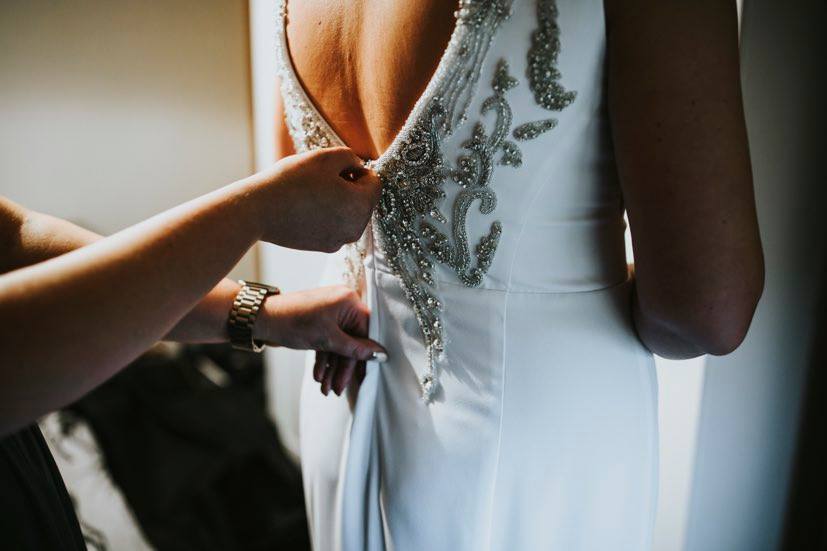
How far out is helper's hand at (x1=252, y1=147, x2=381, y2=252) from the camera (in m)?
0.53

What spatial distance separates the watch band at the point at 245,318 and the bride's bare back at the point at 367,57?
238mm

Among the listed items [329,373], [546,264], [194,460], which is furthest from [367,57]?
[194,460]

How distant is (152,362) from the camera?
6.81 ft

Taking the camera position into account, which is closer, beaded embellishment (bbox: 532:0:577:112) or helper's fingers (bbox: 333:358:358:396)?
beaded embellishment (bbox: 532:0:577:112)

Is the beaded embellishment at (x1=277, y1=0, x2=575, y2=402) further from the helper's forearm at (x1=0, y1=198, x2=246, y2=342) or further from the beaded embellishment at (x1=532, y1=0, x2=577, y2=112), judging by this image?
the helper's forearm at (x1=0, y1=198, x2=246, y2=342)

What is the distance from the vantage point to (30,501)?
57 centimetres

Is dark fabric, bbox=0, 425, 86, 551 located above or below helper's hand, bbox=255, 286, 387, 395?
below

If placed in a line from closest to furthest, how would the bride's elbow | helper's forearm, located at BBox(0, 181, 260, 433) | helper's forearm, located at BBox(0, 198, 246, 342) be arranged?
helper's forearm, located at BBox(0, 181, 260, 433) → the bride's elbow → helper's forearm, located at BBox(0, 198, 246, 342)

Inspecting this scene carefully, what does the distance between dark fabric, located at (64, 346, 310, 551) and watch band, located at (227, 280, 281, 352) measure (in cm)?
127

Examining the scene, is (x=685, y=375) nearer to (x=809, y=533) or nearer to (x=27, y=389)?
(x=809, y=533)

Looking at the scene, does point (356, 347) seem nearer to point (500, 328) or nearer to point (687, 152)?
point (500, 328)

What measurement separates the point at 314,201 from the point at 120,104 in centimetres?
200

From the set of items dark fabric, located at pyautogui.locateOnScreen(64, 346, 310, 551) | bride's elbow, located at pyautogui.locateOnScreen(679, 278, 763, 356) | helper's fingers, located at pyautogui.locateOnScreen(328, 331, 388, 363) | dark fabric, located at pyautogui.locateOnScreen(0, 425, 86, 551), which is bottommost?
dark fabric, located at pyautogui.locateOnScreen(64, 346, 310, 551)

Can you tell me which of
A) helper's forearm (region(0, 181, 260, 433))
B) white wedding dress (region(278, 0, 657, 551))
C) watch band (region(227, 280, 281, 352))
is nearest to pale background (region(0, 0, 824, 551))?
white wedding dress (region(278, 0, 657, 551))
